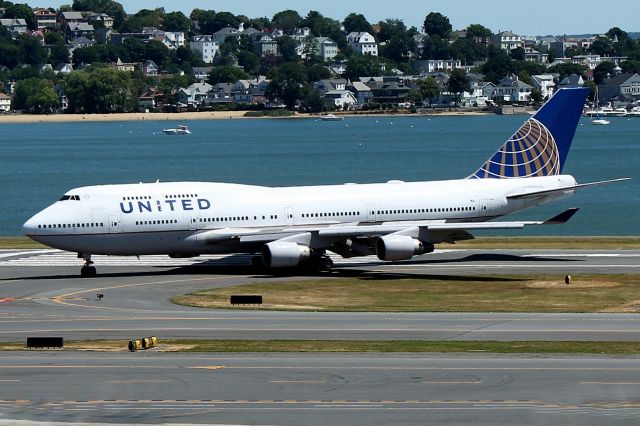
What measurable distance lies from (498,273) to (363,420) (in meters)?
37.8

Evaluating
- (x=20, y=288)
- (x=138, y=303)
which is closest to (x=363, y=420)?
(x=138, y=303)

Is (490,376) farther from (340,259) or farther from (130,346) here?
(340,259)

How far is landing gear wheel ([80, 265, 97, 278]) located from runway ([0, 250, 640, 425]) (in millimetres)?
6587

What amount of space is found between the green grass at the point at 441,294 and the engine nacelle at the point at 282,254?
1.62 metres

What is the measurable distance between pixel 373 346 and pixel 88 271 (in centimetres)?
Answer: 2861

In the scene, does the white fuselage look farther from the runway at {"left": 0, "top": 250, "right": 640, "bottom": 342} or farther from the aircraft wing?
the runway at {"left": 0, "top": 250, "right": 640, "bottom": 342}

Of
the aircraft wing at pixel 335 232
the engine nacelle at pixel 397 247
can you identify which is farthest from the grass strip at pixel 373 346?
the aircraft wing at pixel 335 232

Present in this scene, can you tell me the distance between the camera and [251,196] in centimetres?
7762

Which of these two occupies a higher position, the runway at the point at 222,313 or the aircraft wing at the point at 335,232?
the aircraft wing at the point at 335,232

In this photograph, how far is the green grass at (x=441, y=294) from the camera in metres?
62.8

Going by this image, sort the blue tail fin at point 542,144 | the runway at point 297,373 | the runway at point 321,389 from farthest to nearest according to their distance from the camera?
the blue tail fin at point 542,144 < the runway at point 297,373 < the runway at point 321,389

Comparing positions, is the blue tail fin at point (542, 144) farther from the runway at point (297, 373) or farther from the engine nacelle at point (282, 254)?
the runway at point (297, 373)

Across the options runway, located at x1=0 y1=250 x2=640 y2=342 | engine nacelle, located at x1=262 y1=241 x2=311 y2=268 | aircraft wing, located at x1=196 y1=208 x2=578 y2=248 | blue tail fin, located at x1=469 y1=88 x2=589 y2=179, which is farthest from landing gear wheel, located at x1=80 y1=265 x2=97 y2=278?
blue tail fin, located at x1=469 y1=88 x2=589 y2=179

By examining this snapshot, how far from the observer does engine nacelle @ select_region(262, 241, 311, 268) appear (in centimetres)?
7406
